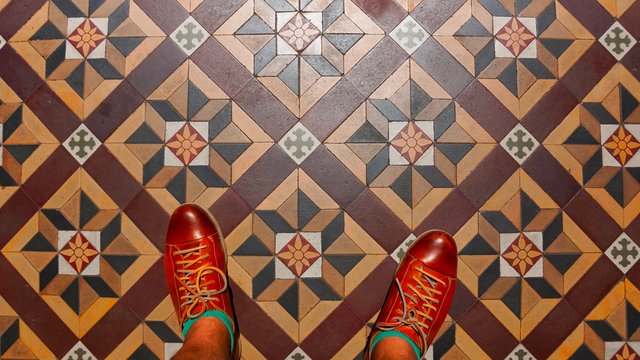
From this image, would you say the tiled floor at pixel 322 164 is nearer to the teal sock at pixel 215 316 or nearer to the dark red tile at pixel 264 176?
the dark red tile at pixel 264 176

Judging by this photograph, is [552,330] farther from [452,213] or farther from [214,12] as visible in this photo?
[214,12]

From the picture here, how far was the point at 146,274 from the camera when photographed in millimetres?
1542

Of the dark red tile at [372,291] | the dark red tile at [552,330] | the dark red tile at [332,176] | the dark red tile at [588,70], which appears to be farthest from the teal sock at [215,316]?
the dark red tile at [588,70]

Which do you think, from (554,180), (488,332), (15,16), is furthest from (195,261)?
(554,180)

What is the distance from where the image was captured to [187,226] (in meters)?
1.46

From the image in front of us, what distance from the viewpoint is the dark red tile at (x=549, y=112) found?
61.8 inches

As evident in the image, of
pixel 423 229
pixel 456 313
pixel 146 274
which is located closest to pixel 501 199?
pixel 423 229

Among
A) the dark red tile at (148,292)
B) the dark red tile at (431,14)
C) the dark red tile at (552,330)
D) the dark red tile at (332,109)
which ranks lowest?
the dark red tile at (552,330)

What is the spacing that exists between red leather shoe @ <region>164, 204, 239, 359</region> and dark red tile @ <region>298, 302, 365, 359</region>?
0.23 meters

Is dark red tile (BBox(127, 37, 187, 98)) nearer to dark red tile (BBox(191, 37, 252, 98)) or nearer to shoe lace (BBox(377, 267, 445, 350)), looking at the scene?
dark red tile (BBox(191, 37, 252, 98))

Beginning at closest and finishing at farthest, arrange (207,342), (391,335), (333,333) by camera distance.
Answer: (207,342) → (391,335) → (333,333)

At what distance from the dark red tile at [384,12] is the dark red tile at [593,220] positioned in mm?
759

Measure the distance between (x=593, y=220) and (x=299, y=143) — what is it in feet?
2.98

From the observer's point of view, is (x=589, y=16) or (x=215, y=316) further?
(x=589, y=16)
